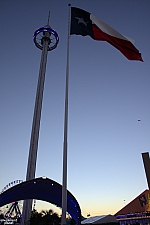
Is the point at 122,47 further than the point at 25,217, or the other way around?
the point at 25,217

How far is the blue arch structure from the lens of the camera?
13.7 metres

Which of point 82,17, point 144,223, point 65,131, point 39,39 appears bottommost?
point 144,223

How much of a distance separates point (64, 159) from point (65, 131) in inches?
48.1

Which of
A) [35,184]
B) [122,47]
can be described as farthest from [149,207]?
[122,47]

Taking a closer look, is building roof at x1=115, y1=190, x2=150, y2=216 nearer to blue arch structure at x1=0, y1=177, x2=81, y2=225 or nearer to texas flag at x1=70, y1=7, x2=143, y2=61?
blue arch structure at x1=0, y1=177, x2=81, y2=225

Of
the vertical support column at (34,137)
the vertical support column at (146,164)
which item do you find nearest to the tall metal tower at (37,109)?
the vertical support column at (34,137)

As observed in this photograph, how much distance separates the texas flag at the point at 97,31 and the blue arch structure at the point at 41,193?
920 cm

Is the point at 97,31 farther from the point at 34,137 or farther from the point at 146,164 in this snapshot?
the point at 34,137

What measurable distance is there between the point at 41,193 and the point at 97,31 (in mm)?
12360

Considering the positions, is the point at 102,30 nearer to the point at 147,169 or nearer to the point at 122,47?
the point at 122,47

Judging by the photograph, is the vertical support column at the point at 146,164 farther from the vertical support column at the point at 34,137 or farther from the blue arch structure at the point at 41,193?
the vertical support column at the point at 34,137

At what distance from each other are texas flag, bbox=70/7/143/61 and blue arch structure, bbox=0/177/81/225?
920 centimetres

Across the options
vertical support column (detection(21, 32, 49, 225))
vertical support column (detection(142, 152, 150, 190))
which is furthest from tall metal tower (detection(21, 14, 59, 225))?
vertical support column (detection(142, 152, 150, 190))

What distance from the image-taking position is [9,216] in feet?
175
